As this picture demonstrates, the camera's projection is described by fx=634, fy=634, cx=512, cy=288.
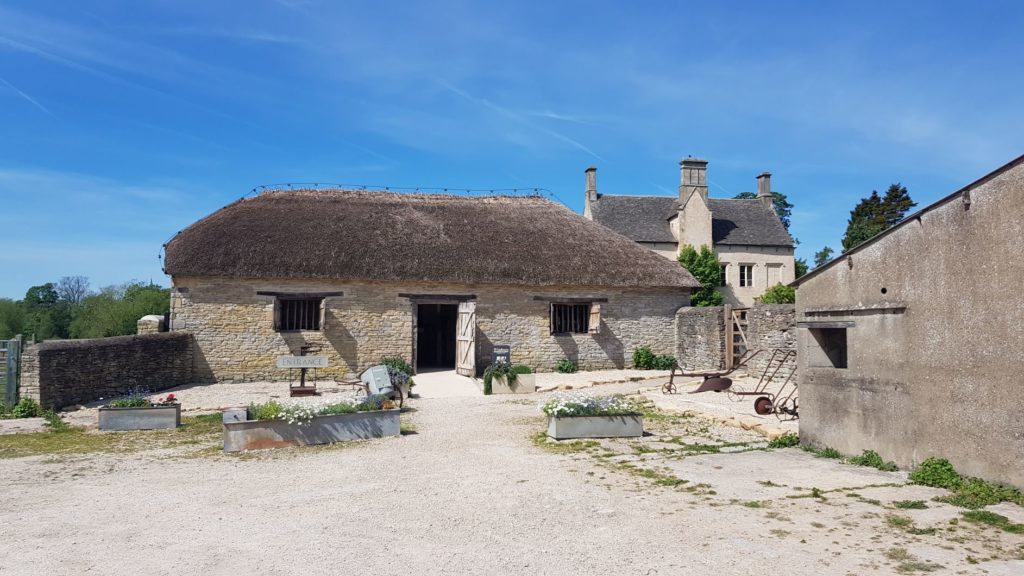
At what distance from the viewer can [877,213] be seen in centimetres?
3678

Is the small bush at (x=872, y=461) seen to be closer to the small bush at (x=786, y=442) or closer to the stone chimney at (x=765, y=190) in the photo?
the small bush at (x=786, y=442)

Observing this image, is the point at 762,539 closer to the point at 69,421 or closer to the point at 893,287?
the point at 893,287

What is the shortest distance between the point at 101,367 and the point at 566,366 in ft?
37.8

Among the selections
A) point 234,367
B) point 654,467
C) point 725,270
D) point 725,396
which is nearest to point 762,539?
point 654,467

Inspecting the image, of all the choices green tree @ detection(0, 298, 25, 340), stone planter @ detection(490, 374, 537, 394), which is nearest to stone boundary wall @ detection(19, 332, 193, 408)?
stone planter @ detection(490, 374, 537, 394)

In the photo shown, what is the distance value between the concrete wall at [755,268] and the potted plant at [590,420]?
75.0ft

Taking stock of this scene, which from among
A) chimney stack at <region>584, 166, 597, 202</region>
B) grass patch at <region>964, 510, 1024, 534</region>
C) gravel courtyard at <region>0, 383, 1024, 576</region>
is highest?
chimney stack at <region>584, 166, 597, 202</region>

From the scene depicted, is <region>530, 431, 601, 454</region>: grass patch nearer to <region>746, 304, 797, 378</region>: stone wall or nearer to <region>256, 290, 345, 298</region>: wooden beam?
<region>746, 304, 797, 378</region>: stone wall

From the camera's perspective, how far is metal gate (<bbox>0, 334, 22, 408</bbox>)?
1205 cm

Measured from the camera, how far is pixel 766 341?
15.4 metres

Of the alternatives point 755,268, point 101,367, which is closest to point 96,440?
point 101,367

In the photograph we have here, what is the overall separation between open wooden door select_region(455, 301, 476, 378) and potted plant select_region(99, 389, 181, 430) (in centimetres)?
799

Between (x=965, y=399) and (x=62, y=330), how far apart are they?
70.1 m

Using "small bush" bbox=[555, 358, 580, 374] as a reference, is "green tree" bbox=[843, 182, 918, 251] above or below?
above
